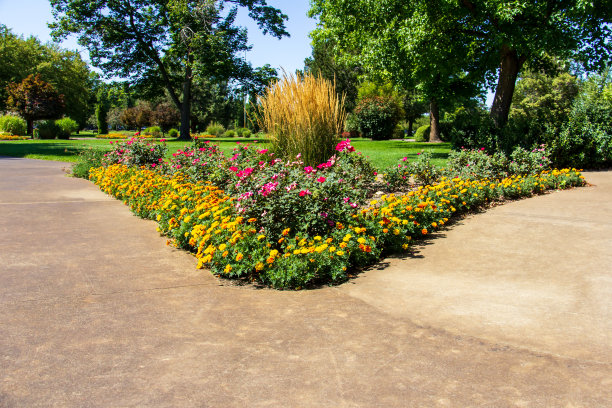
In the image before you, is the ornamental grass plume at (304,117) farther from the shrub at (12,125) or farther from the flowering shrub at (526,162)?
the shrub at (12,125)

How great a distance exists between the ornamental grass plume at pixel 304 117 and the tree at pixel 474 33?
5.45m

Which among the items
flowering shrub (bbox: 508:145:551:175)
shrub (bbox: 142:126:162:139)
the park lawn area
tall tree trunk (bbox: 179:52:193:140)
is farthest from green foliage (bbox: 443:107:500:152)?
shrub (bbox: 142:126:162:139)

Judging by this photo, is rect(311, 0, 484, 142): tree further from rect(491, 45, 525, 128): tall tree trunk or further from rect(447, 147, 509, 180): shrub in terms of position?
rect(447, 147, 509, 180): shrub

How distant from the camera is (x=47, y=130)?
33.3m

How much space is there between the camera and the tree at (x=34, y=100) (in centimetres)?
3544

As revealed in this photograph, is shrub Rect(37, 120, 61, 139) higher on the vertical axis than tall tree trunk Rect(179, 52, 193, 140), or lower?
lower

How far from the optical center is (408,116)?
45438 mm

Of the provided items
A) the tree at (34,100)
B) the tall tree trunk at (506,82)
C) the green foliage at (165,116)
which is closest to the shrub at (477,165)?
the tall tree trunk at (506,82)

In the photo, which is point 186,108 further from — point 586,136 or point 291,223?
point 291,223

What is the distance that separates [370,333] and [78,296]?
7.03 feet

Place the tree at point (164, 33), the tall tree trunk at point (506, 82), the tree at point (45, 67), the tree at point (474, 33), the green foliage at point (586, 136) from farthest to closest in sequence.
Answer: the tree at point (45, 67)
the tree at point (164, 33)
the tall tree trunk at point (506, 82)
the tree at point (474, 33)
the green foliage at point (586, 136)

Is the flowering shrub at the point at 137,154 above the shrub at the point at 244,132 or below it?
below

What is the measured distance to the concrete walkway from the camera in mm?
2217

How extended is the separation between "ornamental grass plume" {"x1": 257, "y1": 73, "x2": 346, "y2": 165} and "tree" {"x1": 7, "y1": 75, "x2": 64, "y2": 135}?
3481cm
